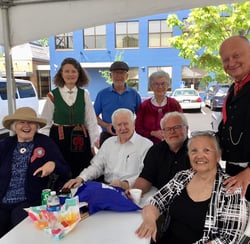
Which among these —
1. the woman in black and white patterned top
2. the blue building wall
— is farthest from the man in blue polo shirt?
the blue building wall

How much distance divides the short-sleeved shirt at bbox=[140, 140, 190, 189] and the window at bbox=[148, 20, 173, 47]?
15237 millimetres

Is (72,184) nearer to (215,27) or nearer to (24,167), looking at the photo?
(24,167)

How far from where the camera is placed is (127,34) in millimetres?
17125

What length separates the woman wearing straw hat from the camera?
209 cm

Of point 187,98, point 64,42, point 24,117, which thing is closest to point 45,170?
point 24,117

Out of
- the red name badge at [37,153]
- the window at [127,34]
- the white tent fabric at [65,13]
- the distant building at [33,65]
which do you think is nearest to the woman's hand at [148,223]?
the red name badge at [37,153]

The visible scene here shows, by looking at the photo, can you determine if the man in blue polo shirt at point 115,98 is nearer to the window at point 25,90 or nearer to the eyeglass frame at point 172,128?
the eyeglass frame at point 172,128

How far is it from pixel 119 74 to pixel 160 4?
780 millimetres

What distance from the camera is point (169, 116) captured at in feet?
7.15

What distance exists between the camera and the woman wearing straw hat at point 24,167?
2088 millimetres

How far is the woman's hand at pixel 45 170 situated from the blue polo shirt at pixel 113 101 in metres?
1.13

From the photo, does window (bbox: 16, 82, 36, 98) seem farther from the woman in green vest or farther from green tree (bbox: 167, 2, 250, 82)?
the woman in green vest

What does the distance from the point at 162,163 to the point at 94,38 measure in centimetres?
1620

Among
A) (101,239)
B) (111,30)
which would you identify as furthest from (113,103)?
(111,30)
